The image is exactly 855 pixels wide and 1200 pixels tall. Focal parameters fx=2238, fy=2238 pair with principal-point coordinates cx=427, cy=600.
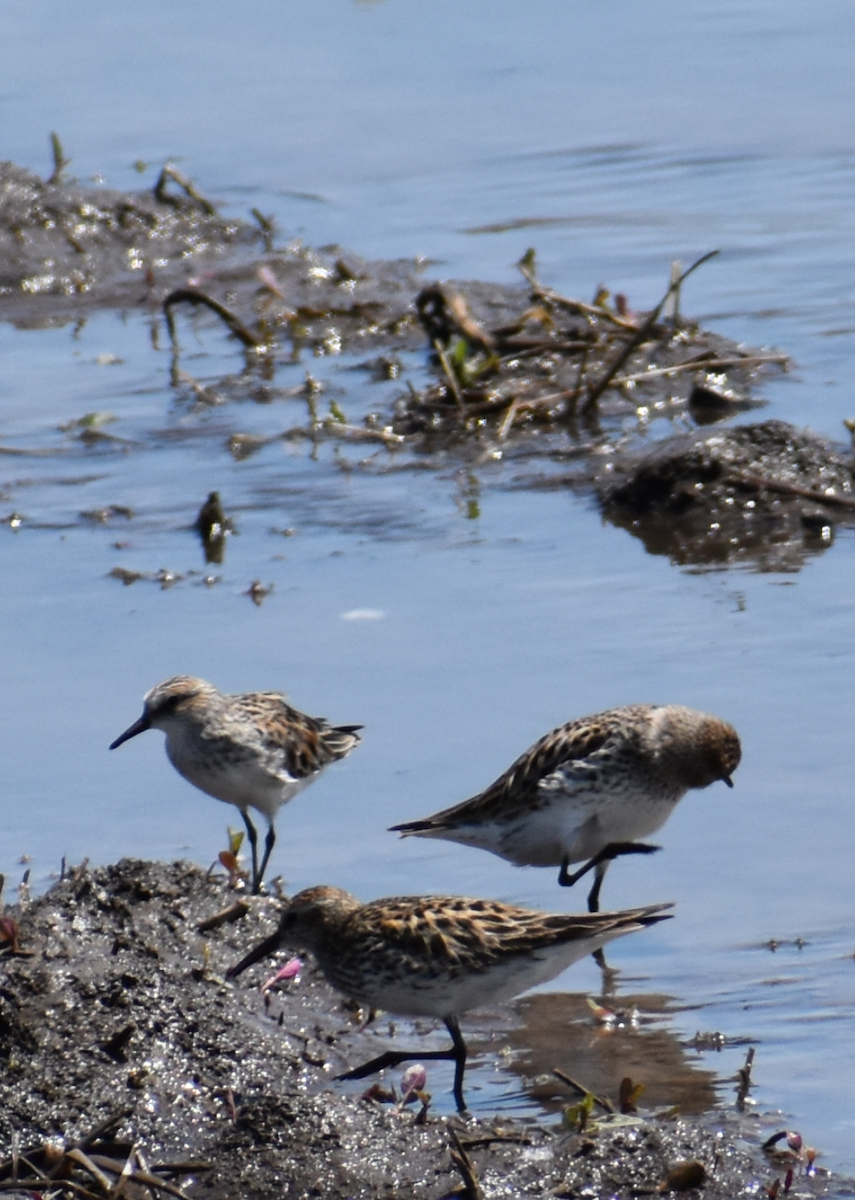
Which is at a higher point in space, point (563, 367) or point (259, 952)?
point (259, 952)

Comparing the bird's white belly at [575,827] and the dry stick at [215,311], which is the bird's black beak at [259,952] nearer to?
the bird's white belly at [575,827]

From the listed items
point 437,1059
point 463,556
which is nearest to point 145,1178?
point 437,1059

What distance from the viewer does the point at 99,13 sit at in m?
21.1

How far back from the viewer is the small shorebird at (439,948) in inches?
213

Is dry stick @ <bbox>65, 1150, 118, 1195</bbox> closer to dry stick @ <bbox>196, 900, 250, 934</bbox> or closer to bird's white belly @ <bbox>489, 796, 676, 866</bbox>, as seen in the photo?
dry stick @ <bbox>196, 900, 250, 934</bbox>

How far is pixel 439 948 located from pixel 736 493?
5037 millimetres

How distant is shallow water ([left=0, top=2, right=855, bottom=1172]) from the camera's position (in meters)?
6.86

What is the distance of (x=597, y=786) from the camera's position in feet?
22.9

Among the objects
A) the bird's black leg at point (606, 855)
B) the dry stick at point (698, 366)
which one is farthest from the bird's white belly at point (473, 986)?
the dry stick at point (698, 366)

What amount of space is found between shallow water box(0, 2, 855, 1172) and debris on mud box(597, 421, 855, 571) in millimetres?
251

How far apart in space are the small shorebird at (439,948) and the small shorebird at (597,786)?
1.19 meters

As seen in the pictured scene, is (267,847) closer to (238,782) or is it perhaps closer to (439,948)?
(238,782)

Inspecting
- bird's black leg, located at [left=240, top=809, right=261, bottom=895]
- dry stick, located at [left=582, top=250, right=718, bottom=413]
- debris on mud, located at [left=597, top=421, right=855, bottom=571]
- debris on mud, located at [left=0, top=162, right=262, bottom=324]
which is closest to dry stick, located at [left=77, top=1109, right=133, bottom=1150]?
bird's black leg, located at [left=240, top=809, right=261, bottom=895]

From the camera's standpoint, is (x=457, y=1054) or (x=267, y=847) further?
(x=267, y=847)
